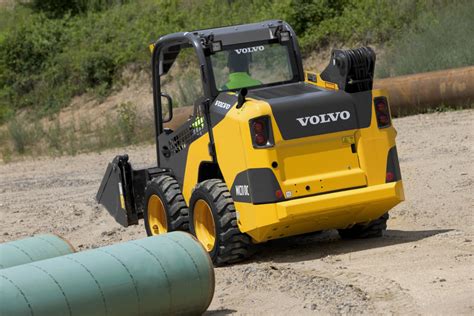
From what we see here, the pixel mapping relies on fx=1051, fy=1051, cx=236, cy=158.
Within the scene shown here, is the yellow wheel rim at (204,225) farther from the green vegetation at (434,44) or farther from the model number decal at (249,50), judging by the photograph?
the green vegetation at (434,44)

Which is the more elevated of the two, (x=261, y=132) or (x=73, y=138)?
(x=261, y=132)

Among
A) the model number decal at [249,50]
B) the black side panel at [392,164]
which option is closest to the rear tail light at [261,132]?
the black side panel at [392,164]

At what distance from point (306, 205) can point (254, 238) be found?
65 cm

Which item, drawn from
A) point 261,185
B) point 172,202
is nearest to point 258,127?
point 261,185

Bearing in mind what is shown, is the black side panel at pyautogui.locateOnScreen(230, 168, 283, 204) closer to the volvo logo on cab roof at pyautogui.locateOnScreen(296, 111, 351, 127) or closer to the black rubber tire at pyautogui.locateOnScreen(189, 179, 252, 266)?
the black rubber tire at pyautogui.locateOnScreen(189, 179, 252, 266)

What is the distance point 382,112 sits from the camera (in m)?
10.1

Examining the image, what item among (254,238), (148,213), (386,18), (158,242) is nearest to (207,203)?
(254,238)

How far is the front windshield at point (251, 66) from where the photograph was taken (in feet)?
35.3

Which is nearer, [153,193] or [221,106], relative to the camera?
[221,106]

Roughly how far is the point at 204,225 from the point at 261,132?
1437 mm

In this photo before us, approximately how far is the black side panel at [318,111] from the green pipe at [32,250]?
2.30 m

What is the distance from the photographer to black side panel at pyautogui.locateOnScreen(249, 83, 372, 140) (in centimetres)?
973

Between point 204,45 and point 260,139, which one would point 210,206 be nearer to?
point 260,139

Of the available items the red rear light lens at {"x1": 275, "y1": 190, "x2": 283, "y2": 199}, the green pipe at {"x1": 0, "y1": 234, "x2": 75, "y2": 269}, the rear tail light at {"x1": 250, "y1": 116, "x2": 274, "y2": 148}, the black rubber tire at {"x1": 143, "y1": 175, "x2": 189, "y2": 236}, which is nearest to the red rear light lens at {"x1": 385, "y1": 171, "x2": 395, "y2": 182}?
the red rear light lens at {"x1": 275, "y1": 190, "x2": 283, "y2": 199}
